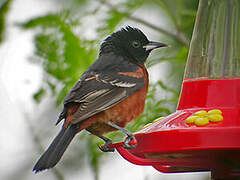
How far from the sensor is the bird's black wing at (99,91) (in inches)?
158

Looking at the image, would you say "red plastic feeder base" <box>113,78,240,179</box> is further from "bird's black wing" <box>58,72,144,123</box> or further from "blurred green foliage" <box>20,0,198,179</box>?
"blurred green foliage" <box>20,0,198,179</box>

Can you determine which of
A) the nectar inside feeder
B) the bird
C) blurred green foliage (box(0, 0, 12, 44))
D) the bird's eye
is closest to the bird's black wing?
the bird

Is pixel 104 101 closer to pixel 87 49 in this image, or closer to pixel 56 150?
pixel 56 150

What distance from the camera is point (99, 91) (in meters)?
4.17

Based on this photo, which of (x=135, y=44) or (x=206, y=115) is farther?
(x=135, y=44)

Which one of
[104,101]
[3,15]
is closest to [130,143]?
[104,101]

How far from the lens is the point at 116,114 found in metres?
4.10

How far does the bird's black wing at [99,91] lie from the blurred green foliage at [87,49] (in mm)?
646

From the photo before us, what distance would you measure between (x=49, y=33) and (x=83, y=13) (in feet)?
1.26

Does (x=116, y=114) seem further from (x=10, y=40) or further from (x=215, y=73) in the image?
(x=10, y=40)

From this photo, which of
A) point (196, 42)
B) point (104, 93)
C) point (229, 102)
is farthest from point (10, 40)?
point (229, 102)

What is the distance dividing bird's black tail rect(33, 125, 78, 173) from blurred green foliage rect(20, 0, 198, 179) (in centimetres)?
107

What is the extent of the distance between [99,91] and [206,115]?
38.1 inches

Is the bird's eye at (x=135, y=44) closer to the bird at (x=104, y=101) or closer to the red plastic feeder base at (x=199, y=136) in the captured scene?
the bird at (x=104, y=101)
